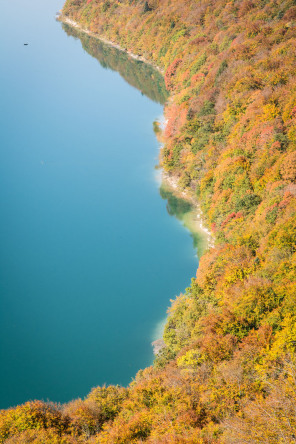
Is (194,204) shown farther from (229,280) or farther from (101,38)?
(101,38)

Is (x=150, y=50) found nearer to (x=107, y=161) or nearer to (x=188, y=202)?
(x=107, y=161)

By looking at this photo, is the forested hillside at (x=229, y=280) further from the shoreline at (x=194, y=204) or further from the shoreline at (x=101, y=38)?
the shoreline at (x=101, y=38)

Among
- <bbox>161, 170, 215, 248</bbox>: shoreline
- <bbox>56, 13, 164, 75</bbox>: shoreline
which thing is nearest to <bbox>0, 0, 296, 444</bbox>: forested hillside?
<bbox>161, 170, 215, 248</bbox>: shoreline

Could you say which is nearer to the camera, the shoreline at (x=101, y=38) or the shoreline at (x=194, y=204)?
the shoreline at (x=194, y=204)

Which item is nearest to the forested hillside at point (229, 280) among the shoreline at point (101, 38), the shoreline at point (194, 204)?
the shoreline at point (194, 204)

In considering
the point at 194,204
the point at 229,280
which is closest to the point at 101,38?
the point at 194,204

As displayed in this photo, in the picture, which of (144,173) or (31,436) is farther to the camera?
(144,173)

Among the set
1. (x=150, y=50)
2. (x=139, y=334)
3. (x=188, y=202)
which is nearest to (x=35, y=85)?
(x=150, y=50)

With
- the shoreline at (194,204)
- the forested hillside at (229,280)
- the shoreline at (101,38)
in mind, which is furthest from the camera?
the shoreline at (101,38)
